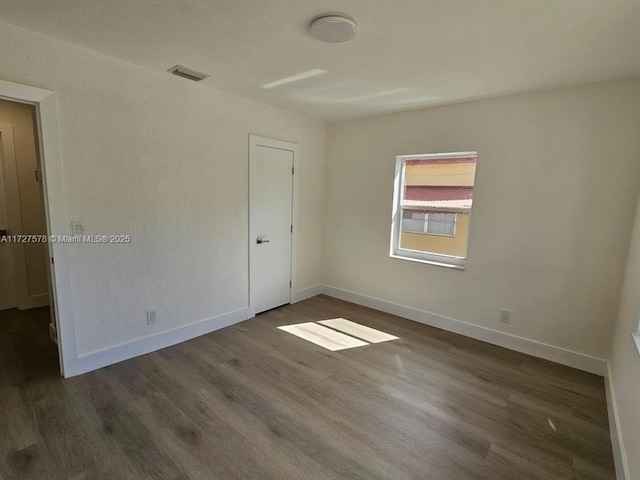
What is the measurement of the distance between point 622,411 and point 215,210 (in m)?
3.54

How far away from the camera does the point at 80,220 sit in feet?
7.90

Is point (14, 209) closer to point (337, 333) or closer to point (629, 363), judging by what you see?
point (337, 333)

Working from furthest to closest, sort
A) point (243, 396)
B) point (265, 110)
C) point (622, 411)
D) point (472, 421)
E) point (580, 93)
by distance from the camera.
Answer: point (265, 110)
point (580, 93)
point (243, 396)
point (472, 421)
point (622, 411)

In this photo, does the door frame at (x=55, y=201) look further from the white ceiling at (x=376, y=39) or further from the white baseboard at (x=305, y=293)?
the white baseboard at (x=305, y=293)

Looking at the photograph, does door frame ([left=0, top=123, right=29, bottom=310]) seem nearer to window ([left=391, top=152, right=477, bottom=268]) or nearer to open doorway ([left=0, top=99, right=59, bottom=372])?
open doorway ([left=0, top=99, right=59, bottom=372])

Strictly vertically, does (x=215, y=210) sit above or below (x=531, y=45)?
below

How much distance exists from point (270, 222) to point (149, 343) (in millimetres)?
1825

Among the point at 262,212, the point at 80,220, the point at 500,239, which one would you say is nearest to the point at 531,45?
the point at 500,239

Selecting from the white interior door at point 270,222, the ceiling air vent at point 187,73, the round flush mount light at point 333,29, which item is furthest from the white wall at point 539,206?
the ceiling air vent at point 187,73

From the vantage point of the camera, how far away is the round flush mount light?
68.9 inches

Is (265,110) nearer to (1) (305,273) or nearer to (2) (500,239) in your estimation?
(1) (305,273)

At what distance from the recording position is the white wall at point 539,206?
8.40 feet

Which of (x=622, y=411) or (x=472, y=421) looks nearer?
(x=622, y=411)

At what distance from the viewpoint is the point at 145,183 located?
8.96 ft
